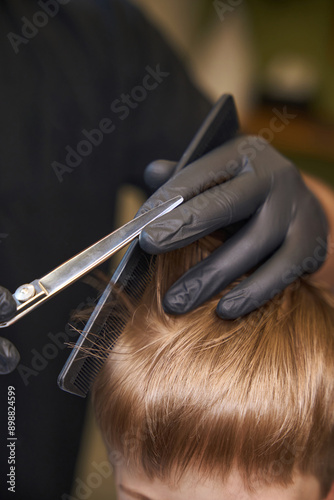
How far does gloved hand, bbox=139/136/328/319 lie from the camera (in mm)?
750

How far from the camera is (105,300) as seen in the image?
2.29 ft

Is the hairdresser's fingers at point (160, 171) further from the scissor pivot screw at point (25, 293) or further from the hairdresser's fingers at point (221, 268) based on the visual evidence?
the scissor pivot screw at point (25, 293)

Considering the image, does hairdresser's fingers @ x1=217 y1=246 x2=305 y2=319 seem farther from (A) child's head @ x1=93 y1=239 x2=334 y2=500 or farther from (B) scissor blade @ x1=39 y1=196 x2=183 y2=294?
(B) scissor blade @ x1=39 y1=196 x2=183 y2=294

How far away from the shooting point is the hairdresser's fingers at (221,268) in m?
0.77

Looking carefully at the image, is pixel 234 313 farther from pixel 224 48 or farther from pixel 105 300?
pixel 224 48

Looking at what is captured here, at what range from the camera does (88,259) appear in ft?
2.08

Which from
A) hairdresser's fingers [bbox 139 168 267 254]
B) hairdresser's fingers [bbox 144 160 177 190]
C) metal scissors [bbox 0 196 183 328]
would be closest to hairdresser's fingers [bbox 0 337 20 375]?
metal scissors [bbox 0 196 183 328]

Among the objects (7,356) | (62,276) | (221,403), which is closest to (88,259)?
(62,276)

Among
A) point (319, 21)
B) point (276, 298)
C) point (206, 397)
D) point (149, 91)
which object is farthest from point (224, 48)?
point (206, 397)

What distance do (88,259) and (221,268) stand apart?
0.25 m

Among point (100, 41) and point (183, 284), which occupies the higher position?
point (100, 41)

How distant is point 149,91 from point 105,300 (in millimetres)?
687

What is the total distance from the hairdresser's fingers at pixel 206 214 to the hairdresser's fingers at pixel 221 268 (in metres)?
0.04

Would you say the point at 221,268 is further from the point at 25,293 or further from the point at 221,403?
the point at 25,293
